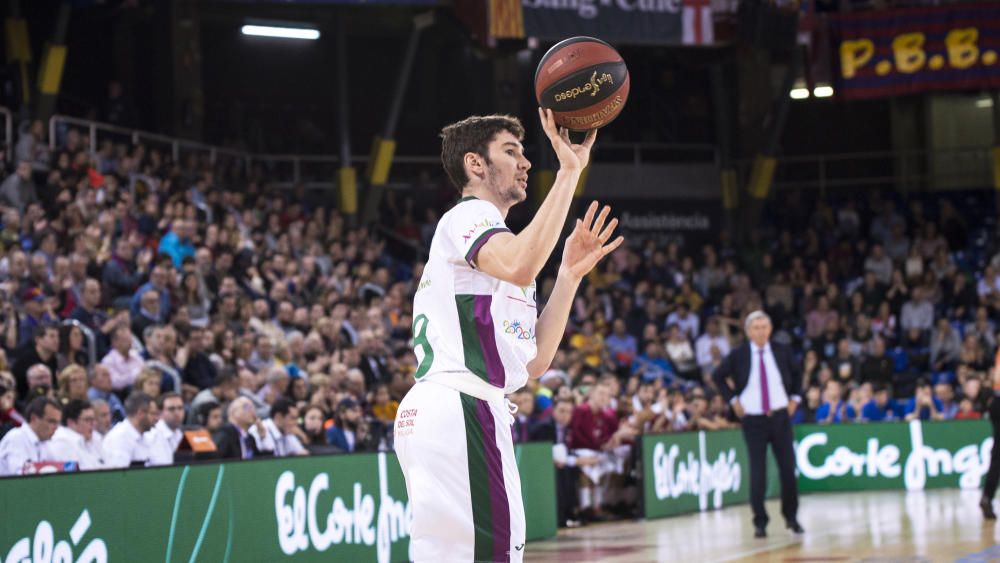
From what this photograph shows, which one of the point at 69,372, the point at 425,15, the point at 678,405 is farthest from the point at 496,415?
the point at 425,15

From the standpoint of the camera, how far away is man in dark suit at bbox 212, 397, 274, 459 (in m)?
12.4

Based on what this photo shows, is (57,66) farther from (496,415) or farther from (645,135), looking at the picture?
(496,415)

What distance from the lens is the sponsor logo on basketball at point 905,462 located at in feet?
68.1

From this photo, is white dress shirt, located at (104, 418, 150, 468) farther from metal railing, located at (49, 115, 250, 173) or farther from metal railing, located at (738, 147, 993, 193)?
metal railing, located at (738, 147, 993, 193)

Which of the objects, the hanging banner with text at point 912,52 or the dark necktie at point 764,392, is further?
the hanging banner with text at point 912,52

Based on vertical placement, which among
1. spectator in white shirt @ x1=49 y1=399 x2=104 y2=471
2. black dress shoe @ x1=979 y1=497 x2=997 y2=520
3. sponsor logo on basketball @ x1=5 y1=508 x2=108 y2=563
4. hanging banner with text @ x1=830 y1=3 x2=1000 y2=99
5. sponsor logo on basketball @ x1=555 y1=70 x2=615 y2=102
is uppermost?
hanging banner with text @ x1=830 y1=3 x2=1000 y2=99

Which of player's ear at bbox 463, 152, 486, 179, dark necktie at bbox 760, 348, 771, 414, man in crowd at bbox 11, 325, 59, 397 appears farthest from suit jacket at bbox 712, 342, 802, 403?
player's ear at bbox 463, 152, 486, 179

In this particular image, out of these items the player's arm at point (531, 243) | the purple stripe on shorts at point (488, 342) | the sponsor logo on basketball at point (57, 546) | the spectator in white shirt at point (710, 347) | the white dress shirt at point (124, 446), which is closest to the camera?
the player's arm at point (531, 243)

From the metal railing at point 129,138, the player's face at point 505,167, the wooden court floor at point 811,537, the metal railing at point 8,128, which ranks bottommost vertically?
the wooden court floor at point 811,537

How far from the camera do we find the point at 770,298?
1088 inches

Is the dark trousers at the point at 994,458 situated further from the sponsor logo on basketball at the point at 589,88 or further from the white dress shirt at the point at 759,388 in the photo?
the sponsor logo on basketball at the point at 589,88

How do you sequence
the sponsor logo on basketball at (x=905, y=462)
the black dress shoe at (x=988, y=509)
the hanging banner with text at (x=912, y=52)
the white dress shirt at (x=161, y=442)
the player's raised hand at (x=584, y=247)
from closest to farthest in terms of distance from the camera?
the player's raised hand at (x=584, y=247) → the white dress shirt at (x=161, y=442) → the black dress shoe at (x=988, y=509) → the sponsor logo on basketball at (x=905, y=462) → the hanging banner with text at (x=912, y=52)

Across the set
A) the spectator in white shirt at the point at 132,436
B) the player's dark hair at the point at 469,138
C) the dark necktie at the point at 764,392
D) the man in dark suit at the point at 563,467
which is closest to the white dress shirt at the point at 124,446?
the spectator in white shirt at the point at 132,436

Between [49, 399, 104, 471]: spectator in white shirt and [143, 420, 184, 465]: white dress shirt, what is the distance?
18.8 inches
